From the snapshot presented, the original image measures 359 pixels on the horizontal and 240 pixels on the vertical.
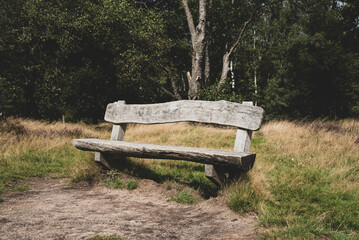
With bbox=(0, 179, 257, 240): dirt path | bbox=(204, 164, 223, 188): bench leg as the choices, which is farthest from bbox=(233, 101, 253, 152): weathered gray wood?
bbox=(0, 179, 257, 240): dirt path

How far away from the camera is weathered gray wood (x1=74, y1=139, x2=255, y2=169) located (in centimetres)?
294

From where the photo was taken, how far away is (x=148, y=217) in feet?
10.1

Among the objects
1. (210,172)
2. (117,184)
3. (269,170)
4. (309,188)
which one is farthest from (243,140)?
(117,184)

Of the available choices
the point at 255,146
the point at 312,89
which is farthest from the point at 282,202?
the point at 312,89

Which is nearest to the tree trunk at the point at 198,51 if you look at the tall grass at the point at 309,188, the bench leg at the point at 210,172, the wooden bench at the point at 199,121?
the tall grass at the point at 309,188

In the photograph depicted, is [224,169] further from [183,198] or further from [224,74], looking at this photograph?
[224,74]

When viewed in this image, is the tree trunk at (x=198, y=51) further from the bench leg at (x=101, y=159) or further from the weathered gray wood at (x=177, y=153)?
the weathered gray wood at (x=177, y=153)

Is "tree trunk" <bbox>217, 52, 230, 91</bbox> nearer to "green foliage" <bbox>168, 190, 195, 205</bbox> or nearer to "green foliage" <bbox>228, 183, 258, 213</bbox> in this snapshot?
"green foliage" <bbox>168, 190, 195, 205</bbox>

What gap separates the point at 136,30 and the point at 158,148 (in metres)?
9.91

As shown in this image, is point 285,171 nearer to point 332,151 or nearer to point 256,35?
point 332,151

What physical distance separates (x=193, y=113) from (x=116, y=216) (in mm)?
1643

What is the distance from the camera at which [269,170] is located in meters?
4.36

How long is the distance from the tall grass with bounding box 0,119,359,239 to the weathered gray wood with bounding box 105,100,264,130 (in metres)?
0.65

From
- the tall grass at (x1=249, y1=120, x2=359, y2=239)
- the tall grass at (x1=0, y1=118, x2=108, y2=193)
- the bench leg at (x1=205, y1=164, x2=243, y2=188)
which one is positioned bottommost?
the tall grass at (x1=0, y1=118, x2=108, y2=193)
